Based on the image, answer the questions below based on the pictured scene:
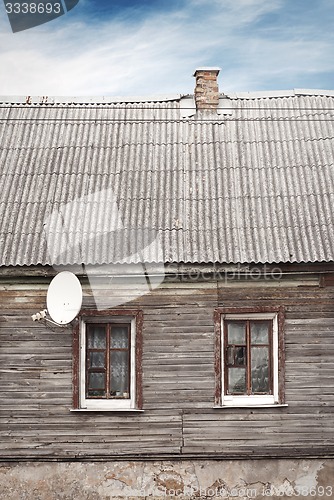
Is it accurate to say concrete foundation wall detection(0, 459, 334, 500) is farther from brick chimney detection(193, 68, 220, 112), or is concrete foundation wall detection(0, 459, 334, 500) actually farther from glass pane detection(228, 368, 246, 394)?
brick chimney detection(193, 68, 220, 112)

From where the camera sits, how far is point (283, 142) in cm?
1205

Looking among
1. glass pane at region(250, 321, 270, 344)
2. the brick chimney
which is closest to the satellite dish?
glass pane at region(250, 321, 270, 344)

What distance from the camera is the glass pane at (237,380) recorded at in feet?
32.9

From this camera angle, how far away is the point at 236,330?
1013 cm

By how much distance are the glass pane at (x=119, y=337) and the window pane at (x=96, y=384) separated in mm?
461

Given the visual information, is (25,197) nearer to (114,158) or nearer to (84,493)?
(114,158)

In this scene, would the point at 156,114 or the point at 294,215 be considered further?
the point at 156,114

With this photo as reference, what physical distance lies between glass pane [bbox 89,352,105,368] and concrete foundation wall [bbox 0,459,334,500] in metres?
1.34

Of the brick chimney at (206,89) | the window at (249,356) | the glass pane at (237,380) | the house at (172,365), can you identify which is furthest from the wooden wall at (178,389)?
the brick chimney at (206,89)

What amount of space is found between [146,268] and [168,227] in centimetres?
88

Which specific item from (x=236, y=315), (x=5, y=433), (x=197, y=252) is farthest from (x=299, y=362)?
(x=5, y=433)

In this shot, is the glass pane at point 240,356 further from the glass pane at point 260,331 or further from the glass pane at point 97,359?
the glass pane at point 97,359

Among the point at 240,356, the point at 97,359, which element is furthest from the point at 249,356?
the point at 97,359

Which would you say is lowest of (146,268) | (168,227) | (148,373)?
(148,373)
